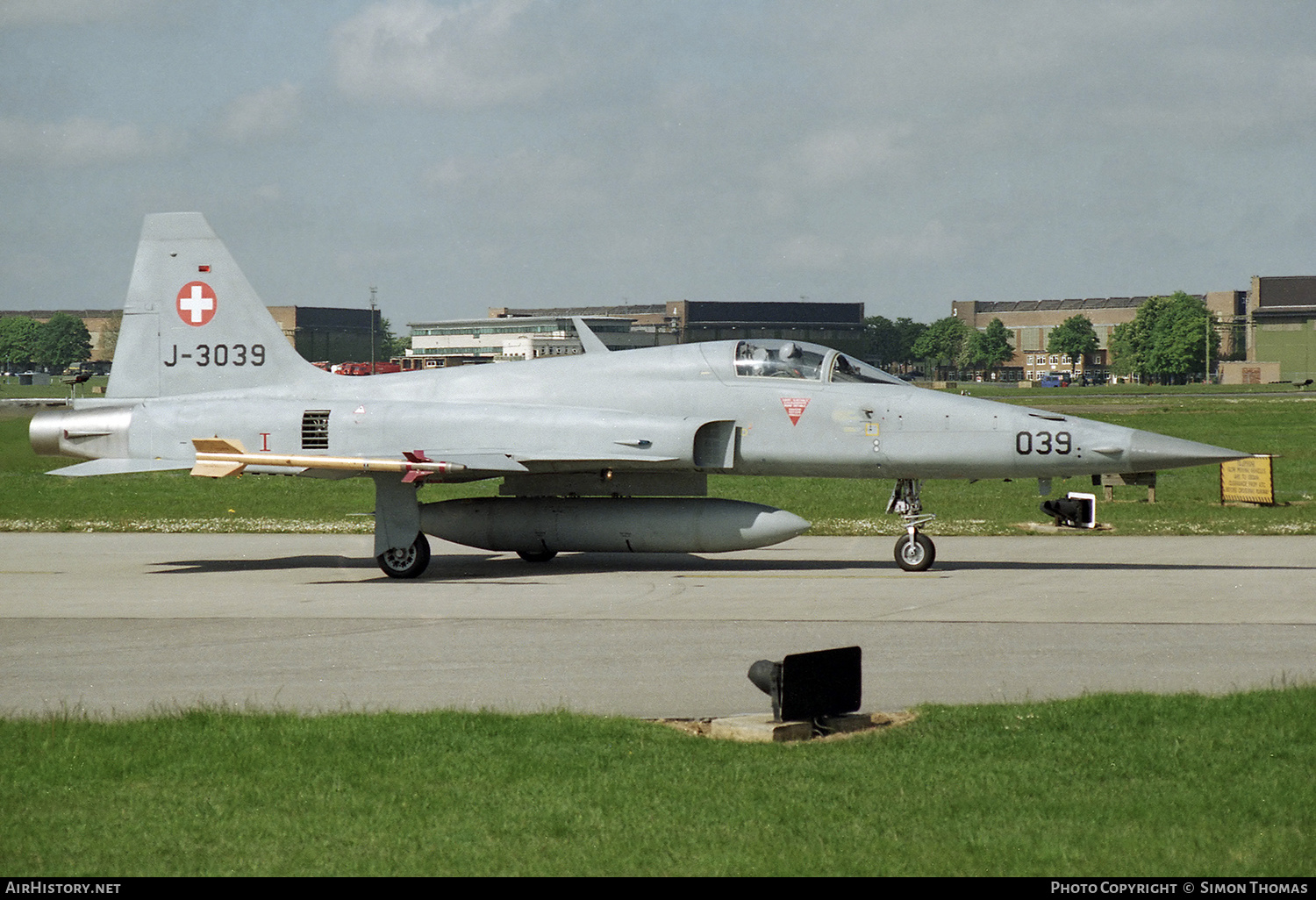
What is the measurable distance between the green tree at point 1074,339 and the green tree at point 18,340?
5075 inches

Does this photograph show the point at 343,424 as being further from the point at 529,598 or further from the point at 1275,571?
the point at 1275,571

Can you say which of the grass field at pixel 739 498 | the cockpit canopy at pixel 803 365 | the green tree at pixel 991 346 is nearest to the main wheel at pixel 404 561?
the grass field at pixel 739 498

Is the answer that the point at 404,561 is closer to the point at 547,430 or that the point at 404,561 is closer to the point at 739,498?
the point at 547,430

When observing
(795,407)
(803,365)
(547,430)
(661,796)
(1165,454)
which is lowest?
(661,796)

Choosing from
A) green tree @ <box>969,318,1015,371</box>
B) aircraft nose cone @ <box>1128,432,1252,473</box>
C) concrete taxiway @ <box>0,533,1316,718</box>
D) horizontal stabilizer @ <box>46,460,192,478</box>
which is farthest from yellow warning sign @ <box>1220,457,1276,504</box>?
green tree @ <box>969,318,1015,371</box>

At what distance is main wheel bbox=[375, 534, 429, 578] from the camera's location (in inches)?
656

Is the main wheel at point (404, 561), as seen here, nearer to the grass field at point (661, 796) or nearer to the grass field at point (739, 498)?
the grass field at point (739, 498)

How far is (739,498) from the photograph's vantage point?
28141 mm

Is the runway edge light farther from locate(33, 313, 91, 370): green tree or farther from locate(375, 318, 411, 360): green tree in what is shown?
locate(375, 318, 411, 360): green tree

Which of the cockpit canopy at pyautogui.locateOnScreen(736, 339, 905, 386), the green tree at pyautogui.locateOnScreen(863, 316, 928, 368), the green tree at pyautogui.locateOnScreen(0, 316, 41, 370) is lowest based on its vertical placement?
the cockpit canopy at pyautogui.locateOnScreen(736, 339, 905, 386)

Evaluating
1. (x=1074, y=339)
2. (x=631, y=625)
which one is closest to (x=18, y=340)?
(x=631, y=625)

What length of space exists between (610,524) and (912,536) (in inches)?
152

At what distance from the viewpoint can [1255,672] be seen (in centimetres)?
1020

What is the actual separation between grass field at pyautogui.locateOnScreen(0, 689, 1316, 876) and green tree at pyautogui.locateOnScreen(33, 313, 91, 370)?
206ft
